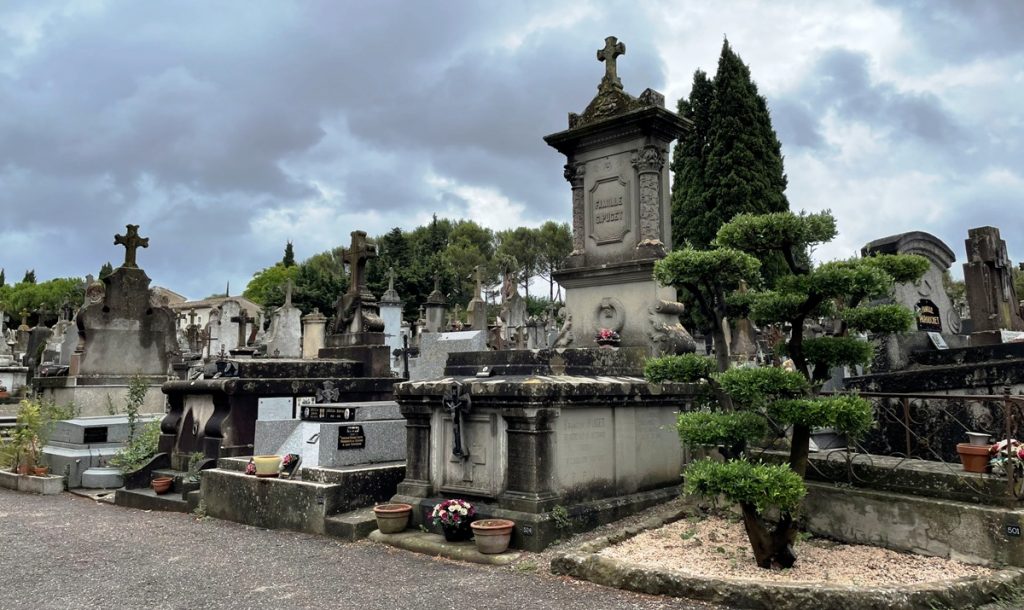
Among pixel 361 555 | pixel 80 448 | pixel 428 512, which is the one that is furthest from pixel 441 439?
pixel 80 448

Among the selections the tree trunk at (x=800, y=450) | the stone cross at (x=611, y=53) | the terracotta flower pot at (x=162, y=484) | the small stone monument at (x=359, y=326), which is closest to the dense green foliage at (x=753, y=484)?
the tree trunk at (x=800, y=450)

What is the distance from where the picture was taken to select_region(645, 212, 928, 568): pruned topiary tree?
481 cm

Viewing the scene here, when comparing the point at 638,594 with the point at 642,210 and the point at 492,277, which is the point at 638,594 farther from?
the point at 492,277

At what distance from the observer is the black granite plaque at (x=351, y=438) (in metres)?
7.82

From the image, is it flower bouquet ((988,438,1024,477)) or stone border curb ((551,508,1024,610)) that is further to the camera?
flower bouquet ((988,438,1024,477))

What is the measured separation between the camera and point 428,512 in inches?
267

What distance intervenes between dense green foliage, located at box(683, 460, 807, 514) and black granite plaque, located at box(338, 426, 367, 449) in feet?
14.3

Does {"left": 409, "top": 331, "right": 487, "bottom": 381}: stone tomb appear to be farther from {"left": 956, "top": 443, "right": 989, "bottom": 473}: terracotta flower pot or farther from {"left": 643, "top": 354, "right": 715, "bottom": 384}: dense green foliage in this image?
{"left": 956, "top": 443, "right": 989, "bottom": 473}: terracotta flower pot

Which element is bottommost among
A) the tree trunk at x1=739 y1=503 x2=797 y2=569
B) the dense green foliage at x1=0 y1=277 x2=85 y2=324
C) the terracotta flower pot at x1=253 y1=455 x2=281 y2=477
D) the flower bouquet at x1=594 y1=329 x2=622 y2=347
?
the tree trunk at x1=739 y1=503 x2=797 y2=569

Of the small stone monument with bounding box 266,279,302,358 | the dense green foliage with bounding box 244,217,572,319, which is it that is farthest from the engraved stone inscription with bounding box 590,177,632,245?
the dense green foliage with bounding box 244,217,572,319

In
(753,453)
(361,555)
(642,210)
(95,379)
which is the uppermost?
(642,210)

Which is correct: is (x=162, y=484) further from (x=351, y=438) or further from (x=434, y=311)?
(x=434, y=311)

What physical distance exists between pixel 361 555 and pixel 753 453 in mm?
3884

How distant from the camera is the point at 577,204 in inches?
376
